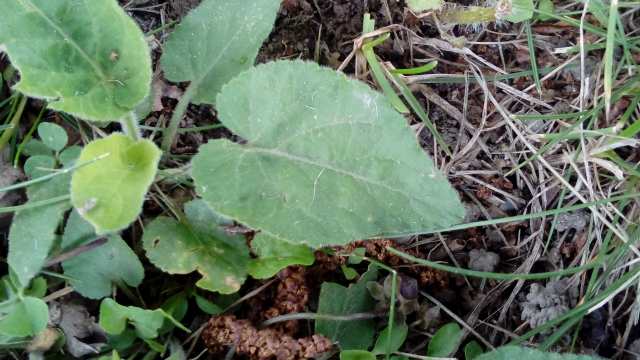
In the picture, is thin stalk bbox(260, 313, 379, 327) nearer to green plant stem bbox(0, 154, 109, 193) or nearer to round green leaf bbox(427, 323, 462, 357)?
round green leaf bbox(427, 323, 462, 357)

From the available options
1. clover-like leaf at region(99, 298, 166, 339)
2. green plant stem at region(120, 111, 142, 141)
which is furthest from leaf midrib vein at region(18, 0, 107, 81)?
clover-like leaf at region(99, 298, 166, 339)

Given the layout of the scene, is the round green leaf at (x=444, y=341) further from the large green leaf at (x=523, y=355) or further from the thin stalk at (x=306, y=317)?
the thin stalk at (x=306, y=317)

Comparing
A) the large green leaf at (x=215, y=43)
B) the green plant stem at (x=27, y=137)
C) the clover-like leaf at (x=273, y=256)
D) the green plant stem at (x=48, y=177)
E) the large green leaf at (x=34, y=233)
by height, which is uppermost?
the large green leaf at (x=215, y=43)

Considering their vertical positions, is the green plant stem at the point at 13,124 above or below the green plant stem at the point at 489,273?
above

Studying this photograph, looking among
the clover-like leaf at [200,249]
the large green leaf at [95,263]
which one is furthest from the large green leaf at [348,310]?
the large green leaf at [95,263]

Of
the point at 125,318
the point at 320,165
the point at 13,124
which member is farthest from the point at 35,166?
the point at 320,165

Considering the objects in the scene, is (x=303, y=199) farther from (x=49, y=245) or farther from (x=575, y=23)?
(x=575, y=23)
